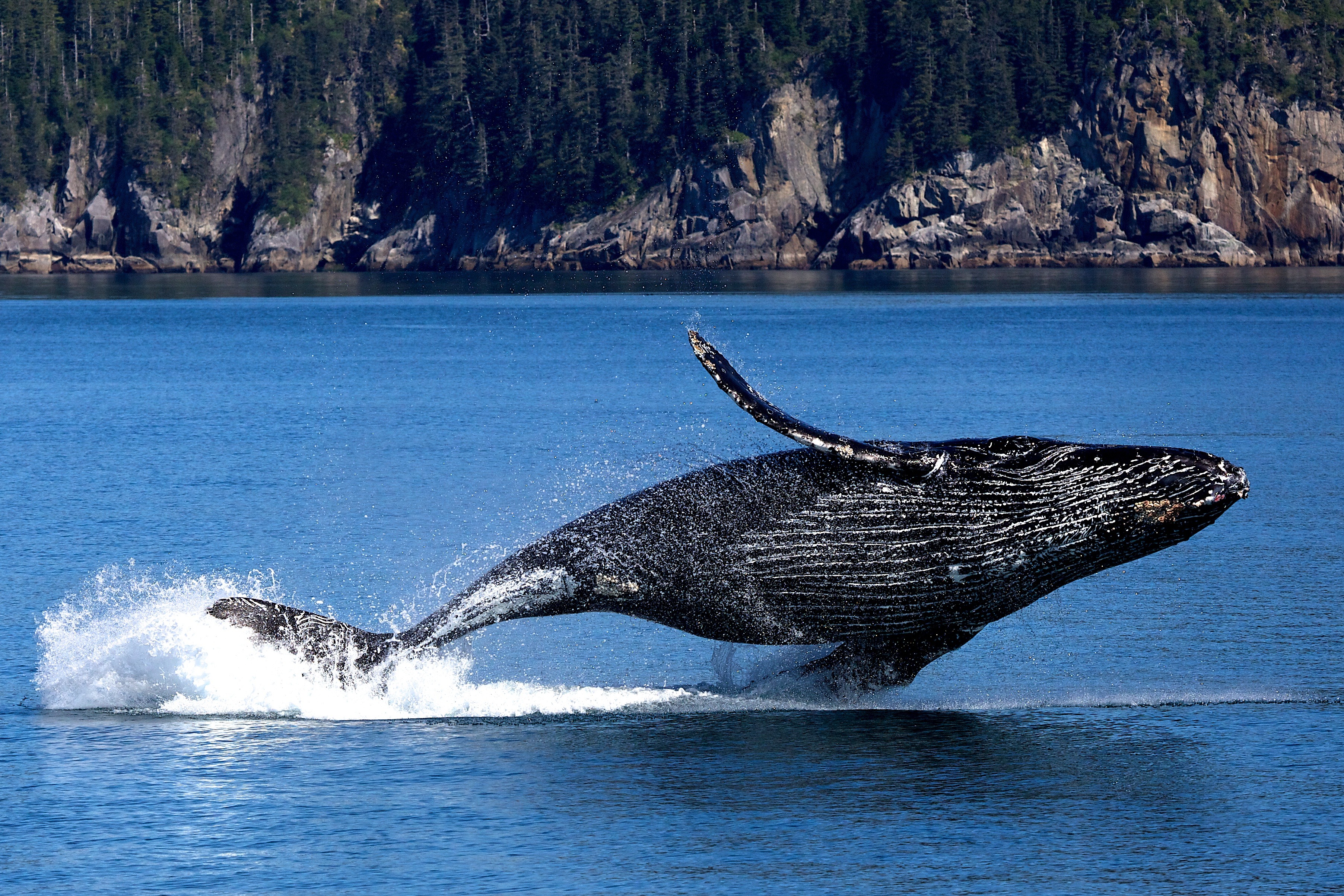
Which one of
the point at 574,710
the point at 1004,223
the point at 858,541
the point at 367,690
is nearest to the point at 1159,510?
the point at 858,541

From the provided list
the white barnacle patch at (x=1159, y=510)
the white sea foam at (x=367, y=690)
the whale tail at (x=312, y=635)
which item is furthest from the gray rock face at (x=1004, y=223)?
the white barnacle patch at (x=1159, y=510)

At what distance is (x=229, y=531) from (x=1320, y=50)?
637 feet

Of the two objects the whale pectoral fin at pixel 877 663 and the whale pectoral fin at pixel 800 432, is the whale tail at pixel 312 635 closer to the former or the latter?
the whale pectoral fin at pixel 877 663

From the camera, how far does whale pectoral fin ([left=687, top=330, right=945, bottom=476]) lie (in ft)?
37.8

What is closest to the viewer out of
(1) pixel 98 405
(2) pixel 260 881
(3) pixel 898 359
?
Answer: (2) pixel 260 881

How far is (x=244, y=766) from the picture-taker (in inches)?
509

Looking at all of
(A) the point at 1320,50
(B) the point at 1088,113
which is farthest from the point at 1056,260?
(A) the point at 1320,50

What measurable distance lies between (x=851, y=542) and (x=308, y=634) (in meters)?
4.54

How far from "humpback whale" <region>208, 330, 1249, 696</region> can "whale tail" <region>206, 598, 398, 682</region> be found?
0.9 inches

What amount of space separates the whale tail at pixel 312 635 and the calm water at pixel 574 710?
0.96 ft

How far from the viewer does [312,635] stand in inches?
539

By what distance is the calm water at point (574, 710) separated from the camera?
11.1 meters

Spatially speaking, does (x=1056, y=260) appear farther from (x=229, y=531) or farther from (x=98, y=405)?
(x=229, y=531)

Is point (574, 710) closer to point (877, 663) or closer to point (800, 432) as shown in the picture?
point (877, 663)
